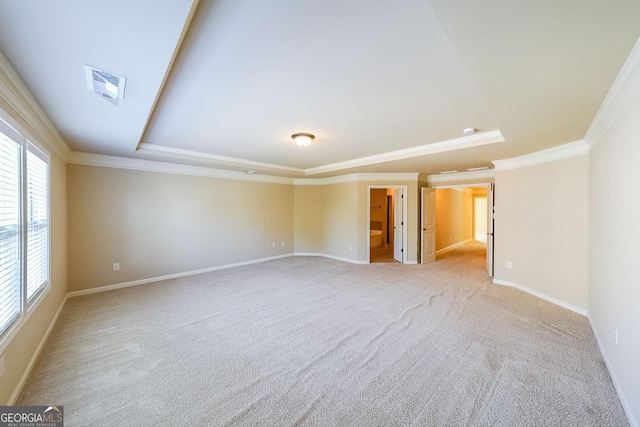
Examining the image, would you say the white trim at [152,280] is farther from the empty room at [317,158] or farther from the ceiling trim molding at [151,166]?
the ceiling trim molding at [151,166]

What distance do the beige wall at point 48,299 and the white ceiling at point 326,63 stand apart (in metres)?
0.68

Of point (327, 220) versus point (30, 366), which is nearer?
point (30, 366)

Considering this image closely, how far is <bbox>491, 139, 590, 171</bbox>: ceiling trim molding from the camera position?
3.19 meters

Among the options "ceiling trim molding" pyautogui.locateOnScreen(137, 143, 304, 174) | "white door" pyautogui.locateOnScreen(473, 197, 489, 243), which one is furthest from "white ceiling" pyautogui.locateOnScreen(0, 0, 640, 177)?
"white door" pyautogui.locateOnScreen(473, 197, 489, 243)

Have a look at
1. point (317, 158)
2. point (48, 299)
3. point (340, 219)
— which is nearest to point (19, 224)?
point (48, 299)

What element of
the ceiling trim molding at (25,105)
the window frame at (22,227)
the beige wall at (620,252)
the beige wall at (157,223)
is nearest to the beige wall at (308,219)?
the beige wall at (157,223)

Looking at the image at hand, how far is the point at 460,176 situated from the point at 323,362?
5619 mm

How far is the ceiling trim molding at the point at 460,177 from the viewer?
18.6 feet

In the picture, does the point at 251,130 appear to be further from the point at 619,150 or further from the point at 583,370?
the point at 583,370

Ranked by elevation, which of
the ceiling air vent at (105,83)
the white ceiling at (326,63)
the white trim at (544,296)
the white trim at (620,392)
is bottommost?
the white trim at (620,392)

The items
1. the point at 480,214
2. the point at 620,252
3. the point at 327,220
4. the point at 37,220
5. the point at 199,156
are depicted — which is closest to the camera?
the point at 620,252

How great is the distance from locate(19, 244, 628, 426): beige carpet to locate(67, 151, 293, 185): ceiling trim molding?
215 cm

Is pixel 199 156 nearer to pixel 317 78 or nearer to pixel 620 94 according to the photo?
pixel 317 78

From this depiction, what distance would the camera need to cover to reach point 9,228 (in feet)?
6.05
